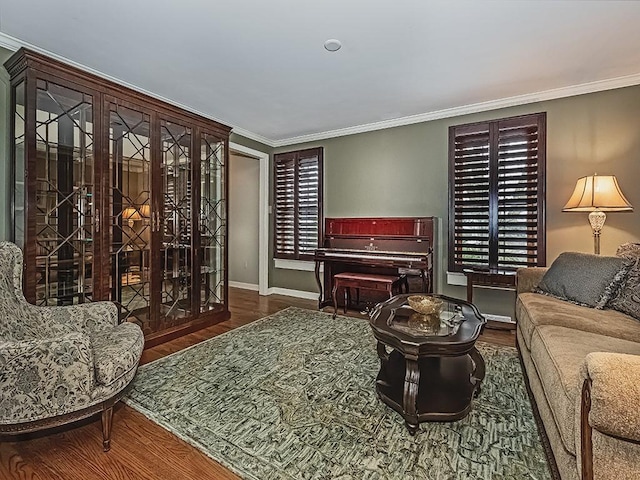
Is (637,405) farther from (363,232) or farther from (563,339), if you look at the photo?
(363,232)

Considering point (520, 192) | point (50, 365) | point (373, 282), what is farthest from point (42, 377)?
point (520, 192)

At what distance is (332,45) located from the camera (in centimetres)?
254

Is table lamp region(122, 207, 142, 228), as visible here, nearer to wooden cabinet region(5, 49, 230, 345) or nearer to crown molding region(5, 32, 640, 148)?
wooden cabinet region(5, 49, 230, 345)

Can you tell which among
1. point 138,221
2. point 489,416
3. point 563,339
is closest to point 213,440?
point 489,416

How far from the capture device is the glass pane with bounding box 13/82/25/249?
2.43 m

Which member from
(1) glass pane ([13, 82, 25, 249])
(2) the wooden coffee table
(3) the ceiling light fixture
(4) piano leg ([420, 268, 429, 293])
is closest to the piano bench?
(4) piano leg ([420, 268, 429, 293])

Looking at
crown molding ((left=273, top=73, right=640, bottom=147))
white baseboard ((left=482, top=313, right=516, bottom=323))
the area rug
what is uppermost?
crown molding ((left=273, top=73, right=640, bottom=147))

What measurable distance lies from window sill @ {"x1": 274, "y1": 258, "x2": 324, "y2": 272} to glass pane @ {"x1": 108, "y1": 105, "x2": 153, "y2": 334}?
7.91 ft

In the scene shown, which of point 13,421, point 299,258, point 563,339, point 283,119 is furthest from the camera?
point 299,258

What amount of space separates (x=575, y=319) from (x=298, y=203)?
3808mm

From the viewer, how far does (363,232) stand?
4.42 m

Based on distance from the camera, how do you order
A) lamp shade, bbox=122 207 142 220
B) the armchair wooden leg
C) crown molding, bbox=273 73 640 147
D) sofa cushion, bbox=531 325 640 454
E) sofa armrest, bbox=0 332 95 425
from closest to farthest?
sofa cushion, bbox=531 325 640 454 < sofa armrest, bbox=0 332 95 425 < the armchair wooden leg < lamp shade, bbox=122 207 142 220 < crown molding, bbox=273 73 640 147

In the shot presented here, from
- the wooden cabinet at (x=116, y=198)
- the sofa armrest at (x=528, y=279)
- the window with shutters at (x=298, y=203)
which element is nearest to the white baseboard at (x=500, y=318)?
the sofa armrest at (x=528, y=279)

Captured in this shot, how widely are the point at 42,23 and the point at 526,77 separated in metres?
3.90
